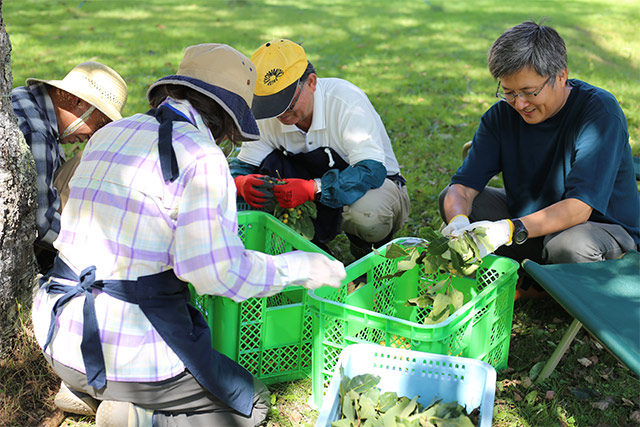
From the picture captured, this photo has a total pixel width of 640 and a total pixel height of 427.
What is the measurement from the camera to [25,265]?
259 centimetres

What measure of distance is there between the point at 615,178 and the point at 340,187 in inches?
51.0

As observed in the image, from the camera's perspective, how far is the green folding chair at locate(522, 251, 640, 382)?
2064mm

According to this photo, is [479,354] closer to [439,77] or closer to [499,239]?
[499,239]

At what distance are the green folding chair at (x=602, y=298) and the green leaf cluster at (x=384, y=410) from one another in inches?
21.6

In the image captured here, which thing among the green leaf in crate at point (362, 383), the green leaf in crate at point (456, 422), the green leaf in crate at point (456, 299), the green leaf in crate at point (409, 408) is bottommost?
the green leaf in crate at point (409, 408)

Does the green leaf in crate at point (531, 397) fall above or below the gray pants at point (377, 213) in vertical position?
below

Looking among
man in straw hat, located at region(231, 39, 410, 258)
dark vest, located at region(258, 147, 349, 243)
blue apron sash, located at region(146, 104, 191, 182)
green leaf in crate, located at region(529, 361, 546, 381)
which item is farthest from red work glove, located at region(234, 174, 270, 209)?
green leaf in crate, located at region(529, 361, 546, 381)

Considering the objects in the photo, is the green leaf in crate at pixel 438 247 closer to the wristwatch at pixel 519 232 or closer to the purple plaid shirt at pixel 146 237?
the wristwatch at pixel 519 232

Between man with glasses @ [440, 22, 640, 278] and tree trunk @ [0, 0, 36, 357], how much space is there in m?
1.83

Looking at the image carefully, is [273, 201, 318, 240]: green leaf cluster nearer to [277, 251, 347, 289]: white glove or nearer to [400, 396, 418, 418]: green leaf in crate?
[277, 251, 347, 289]: white glove

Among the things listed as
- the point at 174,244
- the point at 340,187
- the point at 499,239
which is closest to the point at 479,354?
the point at 499,239

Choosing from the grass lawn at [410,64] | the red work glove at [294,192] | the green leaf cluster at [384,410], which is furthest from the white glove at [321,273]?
the red work glove at [294,192]

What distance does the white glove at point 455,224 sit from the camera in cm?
273

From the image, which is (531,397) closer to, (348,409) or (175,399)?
(348,409)
